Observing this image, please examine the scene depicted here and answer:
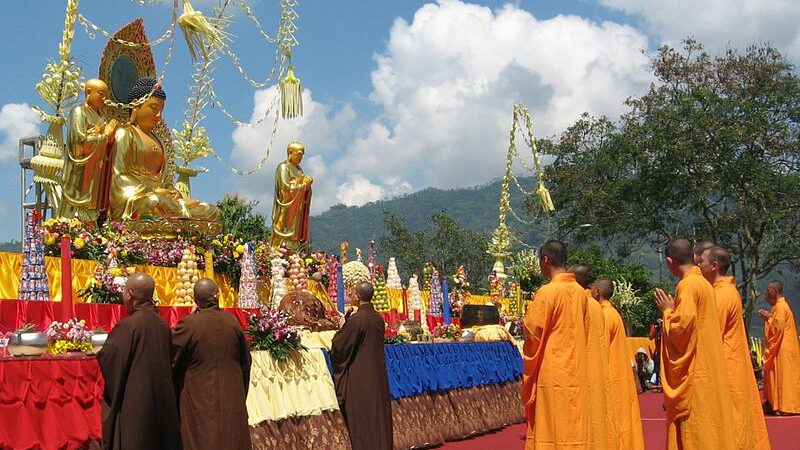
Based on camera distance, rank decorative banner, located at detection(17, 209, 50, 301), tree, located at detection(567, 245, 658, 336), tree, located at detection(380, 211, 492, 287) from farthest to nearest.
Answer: tree, located at detection(380, 211, 492, 287), tree, located at detection(567, 245, 658, 336), decorative banner, located at detection(17, 209, 50, 301)

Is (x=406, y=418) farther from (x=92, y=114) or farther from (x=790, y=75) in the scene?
(x=790, y=75)

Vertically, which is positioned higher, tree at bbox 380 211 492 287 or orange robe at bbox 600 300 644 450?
tree at bbox 380 211 492 287

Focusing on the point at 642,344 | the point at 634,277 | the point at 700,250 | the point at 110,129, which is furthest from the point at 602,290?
the point at 634,277

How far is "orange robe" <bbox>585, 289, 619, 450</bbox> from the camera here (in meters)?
6.36

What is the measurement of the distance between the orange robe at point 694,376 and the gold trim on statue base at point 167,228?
985 centimetres

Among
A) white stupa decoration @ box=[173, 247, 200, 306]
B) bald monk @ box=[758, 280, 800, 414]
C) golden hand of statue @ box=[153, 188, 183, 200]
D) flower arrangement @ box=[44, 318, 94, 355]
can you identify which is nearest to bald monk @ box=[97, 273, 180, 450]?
flower arrangement @ box=[44, 318, 94, 355]

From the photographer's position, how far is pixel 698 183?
28953 mm

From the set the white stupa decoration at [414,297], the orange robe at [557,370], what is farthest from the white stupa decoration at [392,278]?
the orange robe at [557,370]

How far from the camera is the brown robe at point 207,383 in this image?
19.7ft

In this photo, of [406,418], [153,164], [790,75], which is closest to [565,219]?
[790,75]

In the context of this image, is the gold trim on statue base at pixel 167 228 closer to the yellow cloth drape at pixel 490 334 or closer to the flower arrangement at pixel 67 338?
the yellow cloth drape at pixel 490 334

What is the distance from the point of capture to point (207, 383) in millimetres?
6059

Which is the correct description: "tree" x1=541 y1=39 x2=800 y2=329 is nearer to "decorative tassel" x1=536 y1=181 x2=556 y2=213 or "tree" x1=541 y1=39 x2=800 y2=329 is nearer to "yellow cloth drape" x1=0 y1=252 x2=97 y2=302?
"decorative tassel" x1=536 y1=181 x2=556 y2=213

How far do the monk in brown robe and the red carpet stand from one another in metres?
2.50
